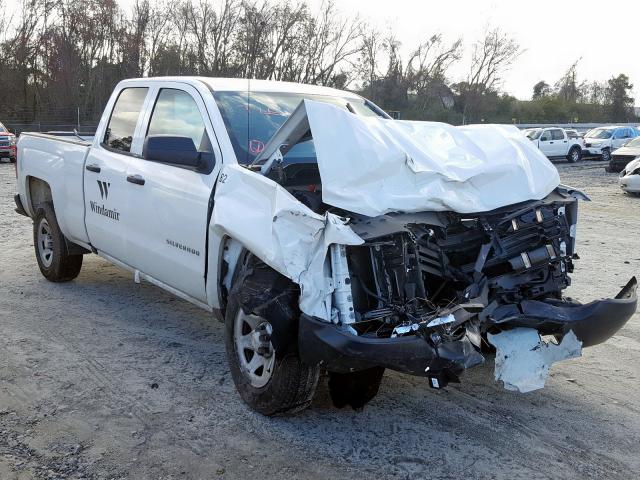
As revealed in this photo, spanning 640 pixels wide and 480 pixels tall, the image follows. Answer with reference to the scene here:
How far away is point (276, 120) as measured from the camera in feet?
16.7

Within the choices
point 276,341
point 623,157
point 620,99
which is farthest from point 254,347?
point 620,99

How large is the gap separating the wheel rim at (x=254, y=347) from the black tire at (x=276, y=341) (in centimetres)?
2

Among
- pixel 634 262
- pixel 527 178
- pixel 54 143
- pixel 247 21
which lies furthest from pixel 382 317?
pixel 247 21

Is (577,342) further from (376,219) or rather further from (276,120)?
(276,120)

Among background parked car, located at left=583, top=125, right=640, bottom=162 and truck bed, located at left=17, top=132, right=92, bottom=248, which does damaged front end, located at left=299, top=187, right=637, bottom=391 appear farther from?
background parked car, located at left=583, top=125, right=640, bottom=162

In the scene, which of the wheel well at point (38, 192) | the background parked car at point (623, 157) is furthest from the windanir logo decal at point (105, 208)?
the background parked car at point (623, 157)

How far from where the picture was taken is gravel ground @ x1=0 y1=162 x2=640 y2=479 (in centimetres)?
359

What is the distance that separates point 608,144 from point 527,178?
32.8m

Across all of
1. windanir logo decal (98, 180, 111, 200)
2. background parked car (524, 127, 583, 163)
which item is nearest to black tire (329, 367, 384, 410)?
windanir logo decal (98, 180, 111, 200)

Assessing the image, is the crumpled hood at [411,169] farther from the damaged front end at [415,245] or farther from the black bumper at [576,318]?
the black bumper at [576,318]

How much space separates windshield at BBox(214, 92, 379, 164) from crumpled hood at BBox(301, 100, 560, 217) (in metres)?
0.64

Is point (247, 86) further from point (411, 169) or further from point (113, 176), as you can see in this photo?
point (411, 169)

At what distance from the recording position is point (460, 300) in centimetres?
388

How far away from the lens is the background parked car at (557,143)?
32.3 meters
